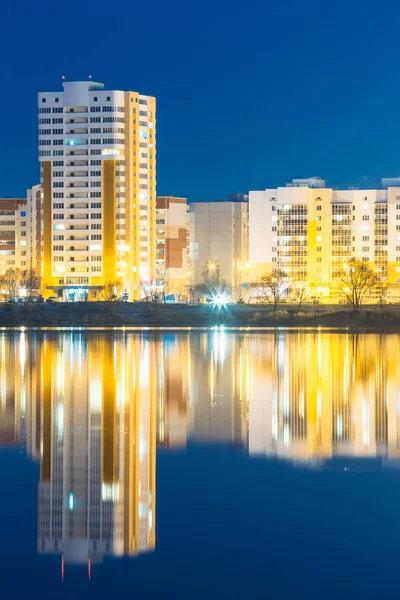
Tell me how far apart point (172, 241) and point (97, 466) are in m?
150

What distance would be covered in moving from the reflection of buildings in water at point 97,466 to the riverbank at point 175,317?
4774cm

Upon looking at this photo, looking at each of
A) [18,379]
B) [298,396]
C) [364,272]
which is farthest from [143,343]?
[364,272]

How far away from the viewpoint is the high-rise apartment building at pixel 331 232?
456ft

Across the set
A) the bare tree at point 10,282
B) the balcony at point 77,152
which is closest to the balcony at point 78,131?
the balcony at point 77,152

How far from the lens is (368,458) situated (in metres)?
15.4

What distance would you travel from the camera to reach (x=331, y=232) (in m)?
141

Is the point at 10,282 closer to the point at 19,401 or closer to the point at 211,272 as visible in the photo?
the point at 211,272

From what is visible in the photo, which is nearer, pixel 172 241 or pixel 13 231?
pixel 172 241

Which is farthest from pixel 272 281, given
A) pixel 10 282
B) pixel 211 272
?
pixel 10 282

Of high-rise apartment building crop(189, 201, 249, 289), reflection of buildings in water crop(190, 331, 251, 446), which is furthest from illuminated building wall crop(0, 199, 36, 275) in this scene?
reflection of buildings in water crop(190, 331, 251, 446)

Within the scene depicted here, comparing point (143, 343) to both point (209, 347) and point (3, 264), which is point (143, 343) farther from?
point (3, 264)

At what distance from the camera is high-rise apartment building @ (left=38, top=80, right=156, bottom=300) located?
5123 inches

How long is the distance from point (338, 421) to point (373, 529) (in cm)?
802

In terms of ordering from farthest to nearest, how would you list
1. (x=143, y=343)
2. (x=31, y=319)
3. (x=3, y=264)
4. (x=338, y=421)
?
(x=3, y=264)
(x=31, y=319)
(x=143, y=343)
(x=338, y=421)
